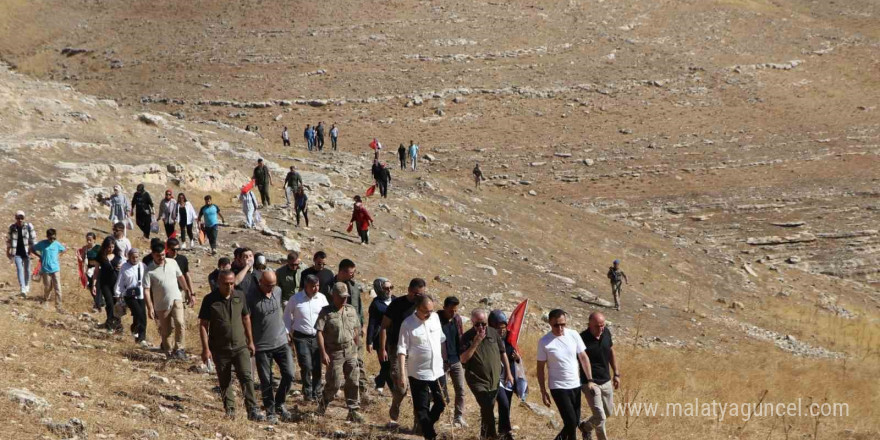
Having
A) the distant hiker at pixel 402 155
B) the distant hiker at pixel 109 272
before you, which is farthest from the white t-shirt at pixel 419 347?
the distant hiker at pixel 402 155

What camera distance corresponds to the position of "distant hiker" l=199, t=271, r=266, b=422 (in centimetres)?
855

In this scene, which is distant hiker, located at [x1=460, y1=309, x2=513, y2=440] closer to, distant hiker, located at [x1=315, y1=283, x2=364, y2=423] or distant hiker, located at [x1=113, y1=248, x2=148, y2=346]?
distant hiker, located at [x1=315, y1=283, x2=364, y2=423]

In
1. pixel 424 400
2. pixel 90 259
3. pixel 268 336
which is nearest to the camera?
pixel 424 400

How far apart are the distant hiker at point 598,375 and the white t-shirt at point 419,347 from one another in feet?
5.63

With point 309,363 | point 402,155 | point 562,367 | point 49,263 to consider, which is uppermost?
point 49,263

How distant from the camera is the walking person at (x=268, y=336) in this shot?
9008mm

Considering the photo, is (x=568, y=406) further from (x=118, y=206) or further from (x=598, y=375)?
(x=118, y=206)

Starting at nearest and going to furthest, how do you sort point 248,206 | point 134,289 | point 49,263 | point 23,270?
point 134,289, point 49,263, point 23,270, point 248,206

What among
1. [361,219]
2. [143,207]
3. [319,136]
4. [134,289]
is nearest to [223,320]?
[134,289]

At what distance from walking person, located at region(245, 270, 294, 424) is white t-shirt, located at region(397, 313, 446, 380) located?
1356mm

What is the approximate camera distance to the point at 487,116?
48000mm

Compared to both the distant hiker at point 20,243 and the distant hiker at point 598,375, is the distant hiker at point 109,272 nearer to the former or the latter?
the distant hiker at point 20,243

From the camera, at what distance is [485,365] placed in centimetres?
874

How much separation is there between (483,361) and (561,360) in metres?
0.80
